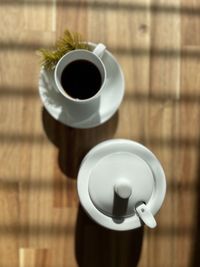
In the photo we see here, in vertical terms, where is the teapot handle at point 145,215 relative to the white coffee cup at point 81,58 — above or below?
below

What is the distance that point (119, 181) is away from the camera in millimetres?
904

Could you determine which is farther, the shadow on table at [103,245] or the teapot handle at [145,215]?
the shadow on table at [103,245]

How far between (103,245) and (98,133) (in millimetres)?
220

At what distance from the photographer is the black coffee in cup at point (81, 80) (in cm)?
93

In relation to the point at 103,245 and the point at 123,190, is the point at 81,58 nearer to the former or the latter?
the point at 123,190

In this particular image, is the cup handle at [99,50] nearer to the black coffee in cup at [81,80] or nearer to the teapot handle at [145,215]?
the black coffee in cup at [81,80]

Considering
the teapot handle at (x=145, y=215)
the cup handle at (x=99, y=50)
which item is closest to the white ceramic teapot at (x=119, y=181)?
the teapot handle at (x=145, y=215)

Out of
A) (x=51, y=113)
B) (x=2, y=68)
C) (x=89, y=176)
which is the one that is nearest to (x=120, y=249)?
(x=89, y=176)

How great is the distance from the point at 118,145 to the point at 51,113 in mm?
140

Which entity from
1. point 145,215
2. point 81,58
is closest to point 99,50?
point 81,58

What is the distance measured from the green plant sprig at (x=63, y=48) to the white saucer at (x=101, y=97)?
17mm

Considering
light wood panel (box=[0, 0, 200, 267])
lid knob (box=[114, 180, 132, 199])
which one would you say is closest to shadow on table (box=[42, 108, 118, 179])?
light wood panel (box=[0, 0, 200, 267])

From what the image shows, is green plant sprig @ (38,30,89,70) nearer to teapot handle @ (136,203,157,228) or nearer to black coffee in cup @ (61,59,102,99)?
black coffee in cup @ (61,59,102,99)

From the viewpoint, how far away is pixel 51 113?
96 cm
